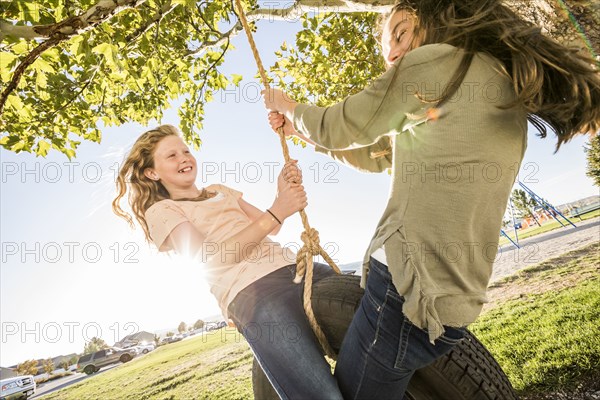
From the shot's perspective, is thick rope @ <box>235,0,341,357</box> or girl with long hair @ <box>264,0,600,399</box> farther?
thick rope @ <box>235,0,341,357</box>

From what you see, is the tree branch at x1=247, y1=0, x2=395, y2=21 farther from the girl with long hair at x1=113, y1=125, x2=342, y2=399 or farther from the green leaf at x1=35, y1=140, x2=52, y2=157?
the green leaf at x1=35, y1=140, x2=52, y2=157

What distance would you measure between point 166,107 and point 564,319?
6.83 m

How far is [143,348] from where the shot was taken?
2639 cm

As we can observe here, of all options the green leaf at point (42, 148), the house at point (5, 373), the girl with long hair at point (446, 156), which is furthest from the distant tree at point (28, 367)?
the girl with long hair at point (446, 156)

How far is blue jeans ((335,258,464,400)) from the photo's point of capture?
1.29 meters

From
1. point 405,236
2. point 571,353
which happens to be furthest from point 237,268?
point 571,353

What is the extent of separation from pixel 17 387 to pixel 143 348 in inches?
438

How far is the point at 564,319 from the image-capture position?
5.57 meters

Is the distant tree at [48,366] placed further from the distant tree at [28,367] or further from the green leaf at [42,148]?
the green leaf at [42,148]

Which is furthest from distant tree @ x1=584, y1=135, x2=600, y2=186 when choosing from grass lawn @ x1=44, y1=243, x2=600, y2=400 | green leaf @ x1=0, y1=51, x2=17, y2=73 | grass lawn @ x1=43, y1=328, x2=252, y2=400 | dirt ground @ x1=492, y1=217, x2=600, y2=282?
green leaf @ x1=0, y1=51, x2=17, y2=73

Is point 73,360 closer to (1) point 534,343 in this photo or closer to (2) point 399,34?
(1) point 534,343

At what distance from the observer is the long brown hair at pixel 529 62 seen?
1.27 m

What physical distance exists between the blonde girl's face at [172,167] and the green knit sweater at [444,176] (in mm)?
1391

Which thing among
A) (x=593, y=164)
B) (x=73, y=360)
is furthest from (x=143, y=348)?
(x=593, y=164)
